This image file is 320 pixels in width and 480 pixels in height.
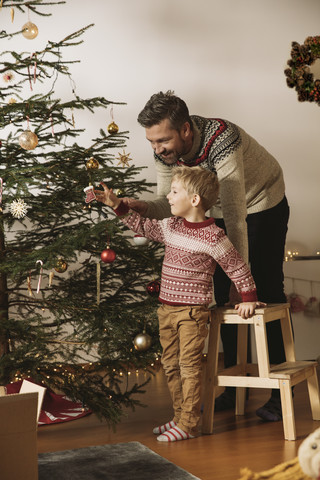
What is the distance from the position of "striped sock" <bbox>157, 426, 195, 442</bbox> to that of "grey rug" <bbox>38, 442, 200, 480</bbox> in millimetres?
88

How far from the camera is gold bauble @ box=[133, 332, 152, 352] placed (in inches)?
82.0

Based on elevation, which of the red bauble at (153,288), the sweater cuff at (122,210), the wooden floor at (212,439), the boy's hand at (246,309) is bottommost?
the wooden floor at (212,439)

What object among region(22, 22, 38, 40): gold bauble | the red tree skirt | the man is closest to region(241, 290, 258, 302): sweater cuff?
the man

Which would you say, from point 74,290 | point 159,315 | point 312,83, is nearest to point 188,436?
point 159,315

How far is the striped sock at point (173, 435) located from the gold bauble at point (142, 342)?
29 centimetres

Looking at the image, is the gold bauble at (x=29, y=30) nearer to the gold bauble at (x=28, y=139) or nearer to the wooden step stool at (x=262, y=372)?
the gold bauble at (x=28, y=139)

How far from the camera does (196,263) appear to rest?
2.00m

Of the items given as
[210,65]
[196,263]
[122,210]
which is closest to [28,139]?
[122,210]

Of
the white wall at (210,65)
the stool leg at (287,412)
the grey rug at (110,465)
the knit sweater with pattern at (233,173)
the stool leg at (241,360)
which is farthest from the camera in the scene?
the white wall at (210,65)

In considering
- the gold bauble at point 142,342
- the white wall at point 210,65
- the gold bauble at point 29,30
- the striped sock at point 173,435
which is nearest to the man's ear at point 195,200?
the gold bauble at point 142,342

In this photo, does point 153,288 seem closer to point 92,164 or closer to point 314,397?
point 92,164

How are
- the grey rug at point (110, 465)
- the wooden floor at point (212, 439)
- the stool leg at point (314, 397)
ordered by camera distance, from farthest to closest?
1. the stool leg at point (314, 397)
2. the wooden floor at point (212, 439)
3. the grey rug at point (110, 465)

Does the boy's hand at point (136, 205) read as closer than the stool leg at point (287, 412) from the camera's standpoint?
No

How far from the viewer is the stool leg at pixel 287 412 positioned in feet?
6.29
